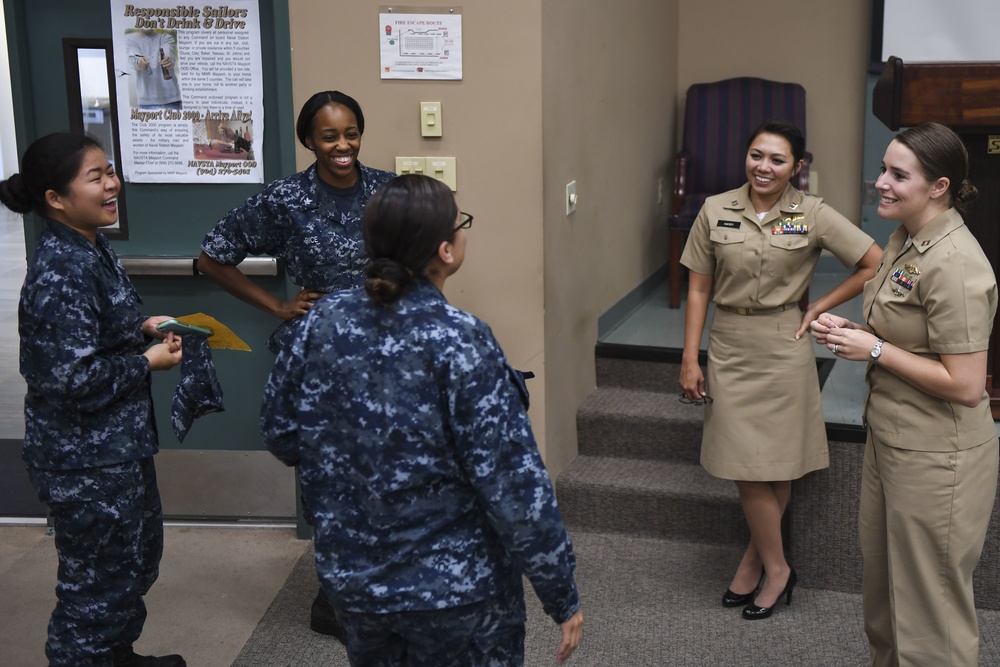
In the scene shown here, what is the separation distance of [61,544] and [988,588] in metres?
2.58

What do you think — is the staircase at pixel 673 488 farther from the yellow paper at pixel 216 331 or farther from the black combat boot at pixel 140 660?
the yellow paper at pixel 216 331

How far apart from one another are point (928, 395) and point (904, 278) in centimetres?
26

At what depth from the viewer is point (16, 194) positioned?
2490 millimetres

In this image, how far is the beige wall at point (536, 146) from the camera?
3451 millimetres

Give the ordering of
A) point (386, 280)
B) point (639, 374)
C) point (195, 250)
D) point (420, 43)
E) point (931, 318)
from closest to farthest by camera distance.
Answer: point (386, 280) → point (931, 318) → point (420, 43) → point (195, 250) → point (639, 374)

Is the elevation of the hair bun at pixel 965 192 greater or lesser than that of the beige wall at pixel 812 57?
lesser

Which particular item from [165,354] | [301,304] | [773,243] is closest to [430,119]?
[301,304]

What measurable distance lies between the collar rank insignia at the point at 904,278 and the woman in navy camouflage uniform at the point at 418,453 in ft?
3.39

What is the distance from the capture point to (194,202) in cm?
371

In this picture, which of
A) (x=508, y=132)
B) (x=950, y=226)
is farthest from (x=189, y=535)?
(x=950, y=226)

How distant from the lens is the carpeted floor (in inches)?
121

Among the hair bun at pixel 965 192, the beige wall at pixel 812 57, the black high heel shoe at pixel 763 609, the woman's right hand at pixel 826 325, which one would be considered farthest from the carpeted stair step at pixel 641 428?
the beige wall at pixel 812 57

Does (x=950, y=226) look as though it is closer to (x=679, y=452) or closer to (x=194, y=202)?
(x=679, y=452)

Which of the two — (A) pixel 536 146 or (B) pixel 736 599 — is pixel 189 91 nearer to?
(A) pixel 536 146
